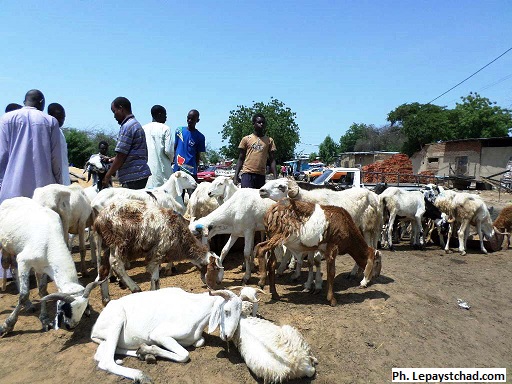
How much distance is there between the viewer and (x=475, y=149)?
95.9 feet

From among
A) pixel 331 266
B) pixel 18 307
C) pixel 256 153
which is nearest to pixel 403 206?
pixel 256 153

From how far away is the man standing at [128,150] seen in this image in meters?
5.68

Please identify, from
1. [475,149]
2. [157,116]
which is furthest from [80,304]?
[475,149]

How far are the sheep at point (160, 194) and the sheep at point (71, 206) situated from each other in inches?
9.3

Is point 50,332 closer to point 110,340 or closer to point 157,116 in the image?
point 110,340

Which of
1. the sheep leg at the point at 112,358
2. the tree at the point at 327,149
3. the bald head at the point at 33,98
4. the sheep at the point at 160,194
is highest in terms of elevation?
the tree at the point at 327,149

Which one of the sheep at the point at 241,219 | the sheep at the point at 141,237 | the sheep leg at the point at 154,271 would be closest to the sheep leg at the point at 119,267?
the sheep at the point at 141,237

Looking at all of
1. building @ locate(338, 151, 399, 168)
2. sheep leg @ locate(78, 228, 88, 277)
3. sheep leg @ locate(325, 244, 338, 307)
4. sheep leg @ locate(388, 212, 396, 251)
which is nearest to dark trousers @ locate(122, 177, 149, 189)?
sheep leg @ locate(78, 228, 88, 277)

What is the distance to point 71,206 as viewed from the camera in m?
5.71

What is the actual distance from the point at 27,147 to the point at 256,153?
3.97 meters

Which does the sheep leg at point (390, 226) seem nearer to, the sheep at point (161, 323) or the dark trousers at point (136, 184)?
the dark trousers at point (136, 184)

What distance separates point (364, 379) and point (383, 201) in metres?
7.29

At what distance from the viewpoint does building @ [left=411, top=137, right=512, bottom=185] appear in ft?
90.1

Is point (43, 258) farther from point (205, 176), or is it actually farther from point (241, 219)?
point (205, 176)
